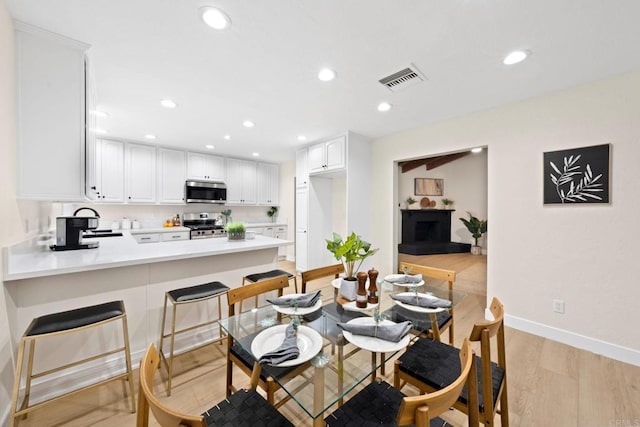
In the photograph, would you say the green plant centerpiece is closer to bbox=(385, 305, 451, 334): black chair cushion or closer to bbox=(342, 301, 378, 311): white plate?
bbox=(342, 301, 378, 311): white plate

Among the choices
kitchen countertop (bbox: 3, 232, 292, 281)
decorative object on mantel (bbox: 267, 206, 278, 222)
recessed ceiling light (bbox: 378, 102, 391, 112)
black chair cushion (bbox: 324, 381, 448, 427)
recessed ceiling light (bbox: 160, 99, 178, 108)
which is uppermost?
recessed ceiling light (bbox: 160, 99, 178, 108)

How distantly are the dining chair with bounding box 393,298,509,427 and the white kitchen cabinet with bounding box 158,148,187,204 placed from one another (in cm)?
487

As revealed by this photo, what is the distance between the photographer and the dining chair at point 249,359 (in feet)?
3.33

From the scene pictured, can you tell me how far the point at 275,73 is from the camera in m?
2.11

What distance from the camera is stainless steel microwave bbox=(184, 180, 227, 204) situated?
479 centimetres

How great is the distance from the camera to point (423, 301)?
163 cm

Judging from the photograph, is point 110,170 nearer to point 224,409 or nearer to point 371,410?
point 224,409

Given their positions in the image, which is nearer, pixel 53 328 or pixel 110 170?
pixel 53 328

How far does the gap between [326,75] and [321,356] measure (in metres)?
2.14

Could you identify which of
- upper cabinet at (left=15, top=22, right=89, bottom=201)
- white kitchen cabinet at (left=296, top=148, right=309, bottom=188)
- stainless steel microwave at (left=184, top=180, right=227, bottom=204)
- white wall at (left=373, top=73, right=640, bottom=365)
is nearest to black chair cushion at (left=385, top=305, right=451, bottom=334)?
white wall at (left=373, top=73, right=640, bottom=365)

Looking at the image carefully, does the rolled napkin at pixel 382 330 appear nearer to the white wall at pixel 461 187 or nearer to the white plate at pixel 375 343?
the white plate at pixel 375 343

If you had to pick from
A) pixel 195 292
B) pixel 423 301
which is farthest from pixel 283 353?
pixel 195 292

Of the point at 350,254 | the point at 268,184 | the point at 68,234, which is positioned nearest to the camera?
the point at 350,254

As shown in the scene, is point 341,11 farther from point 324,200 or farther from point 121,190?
point 121,190
